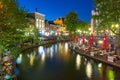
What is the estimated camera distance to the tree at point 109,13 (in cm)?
4094

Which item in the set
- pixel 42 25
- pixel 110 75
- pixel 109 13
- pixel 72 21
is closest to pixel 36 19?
pixel 42 25

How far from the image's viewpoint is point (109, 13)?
42156 mm

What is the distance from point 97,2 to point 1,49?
1129 inches

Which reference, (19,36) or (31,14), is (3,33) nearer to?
(19,36)

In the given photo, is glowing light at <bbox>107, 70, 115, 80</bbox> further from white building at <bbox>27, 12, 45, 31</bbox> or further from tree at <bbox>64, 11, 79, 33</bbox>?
white building at <bbox>27, 12, 45, 31</bbox>

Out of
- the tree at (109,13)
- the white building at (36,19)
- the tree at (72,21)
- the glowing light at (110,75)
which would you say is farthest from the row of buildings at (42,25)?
the glowing light at (110,75)

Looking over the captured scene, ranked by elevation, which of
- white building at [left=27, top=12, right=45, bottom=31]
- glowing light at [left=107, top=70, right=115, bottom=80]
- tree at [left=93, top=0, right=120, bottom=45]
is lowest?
glowing light at [left=107, top=70, right=115, bottom=80]

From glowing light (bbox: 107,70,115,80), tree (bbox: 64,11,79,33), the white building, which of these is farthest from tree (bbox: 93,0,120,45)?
the white building

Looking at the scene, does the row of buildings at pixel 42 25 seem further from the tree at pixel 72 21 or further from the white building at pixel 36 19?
the tree at pixel 72 21

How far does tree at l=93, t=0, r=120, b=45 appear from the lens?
134 ft

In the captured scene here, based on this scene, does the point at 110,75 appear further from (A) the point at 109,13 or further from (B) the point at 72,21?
(B) the point at 72,21

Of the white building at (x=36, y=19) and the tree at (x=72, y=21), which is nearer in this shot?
the tree at (x=72, y=21)

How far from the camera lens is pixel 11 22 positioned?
22281 millimetres

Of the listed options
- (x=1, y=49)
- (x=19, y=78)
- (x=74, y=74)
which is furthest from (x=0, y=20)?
(x=74, y=74)
